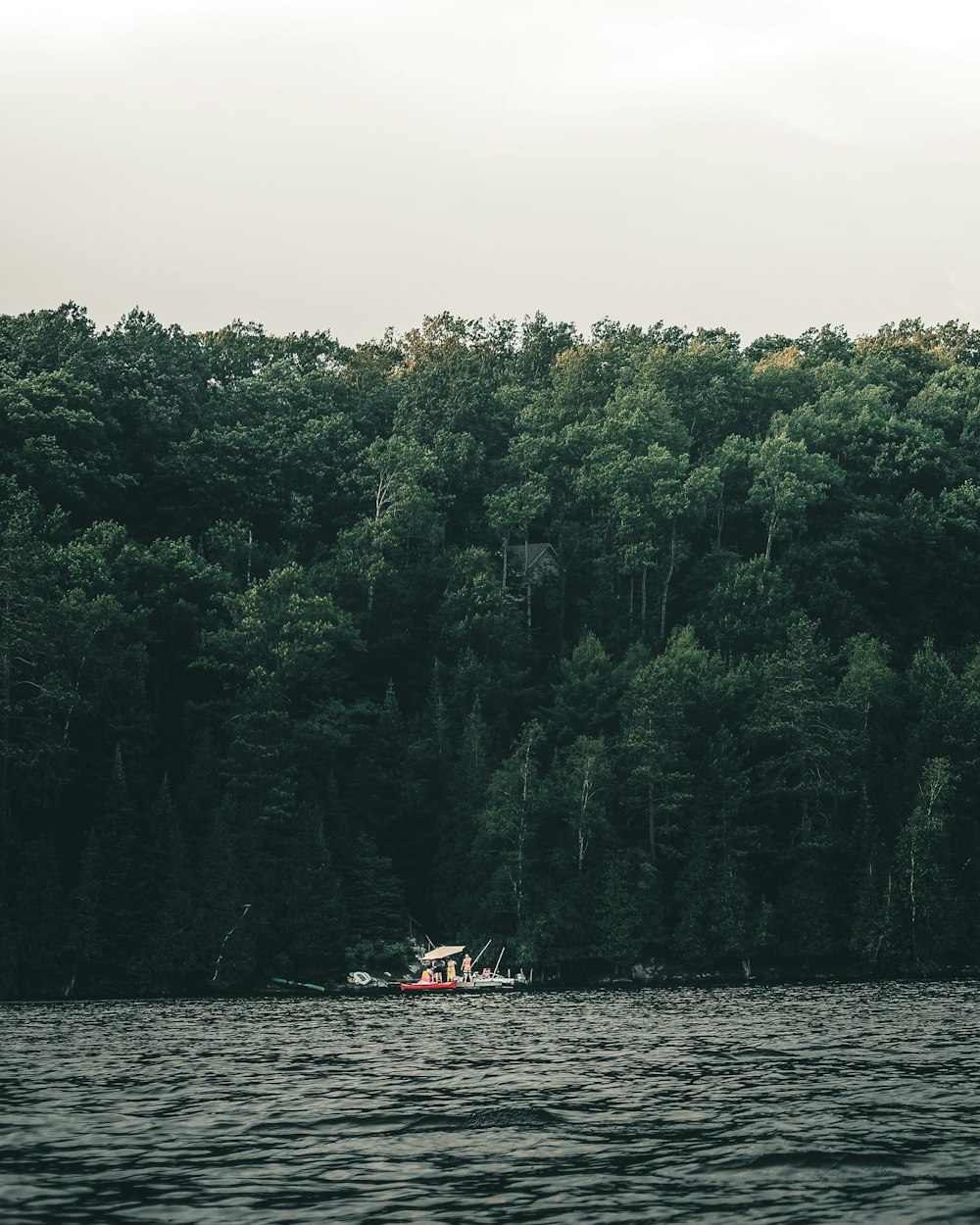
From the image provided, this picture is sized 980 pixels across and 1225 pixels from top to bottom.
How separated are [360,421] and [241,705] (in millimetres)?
43064

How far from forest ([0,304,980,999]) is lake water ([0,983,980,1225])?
35547 mm

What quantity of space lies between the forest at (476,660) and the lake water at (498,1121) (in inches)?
1399

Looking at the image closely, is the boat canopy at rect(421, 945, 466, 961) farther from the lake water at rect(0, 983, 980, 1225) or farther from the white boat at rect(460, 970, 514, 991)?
the lake water at rect(0, 983, 980, 1225)

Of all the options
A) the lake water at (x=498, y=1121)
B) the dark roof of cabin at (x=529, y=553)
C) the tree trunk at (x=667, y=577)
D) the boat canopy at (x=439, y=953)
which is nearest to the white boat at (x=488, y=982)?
the boat canopy at (x=439, y=953)

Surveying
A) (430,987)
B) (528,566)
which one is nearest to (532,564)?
(528,566)

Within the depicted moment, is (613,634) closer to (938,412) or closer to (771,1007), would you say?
(938,412)

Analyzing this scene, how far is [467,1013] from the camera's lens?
61.9 meters

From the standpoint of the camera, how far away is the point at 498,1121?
30.4 metres

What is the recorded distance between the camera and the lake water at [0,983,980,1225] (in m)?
22.0

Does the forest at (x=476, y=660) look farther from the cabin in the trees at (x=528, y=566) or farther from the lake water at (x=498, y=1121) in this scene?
the lake water at (x=498, y=1121)

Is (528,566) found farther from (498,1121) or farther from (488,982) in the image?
(498,1121)

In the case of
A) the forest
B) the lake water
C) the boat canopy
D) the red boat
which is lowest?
the lake water

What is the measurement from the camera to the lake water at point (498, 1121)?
72.2 feet

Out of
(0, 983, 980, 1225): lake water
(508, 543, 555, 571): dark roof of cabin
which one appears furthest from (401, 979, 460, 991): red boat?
(508, 543, 555, 571): dark roof of cabin
